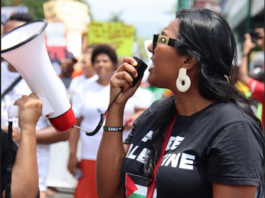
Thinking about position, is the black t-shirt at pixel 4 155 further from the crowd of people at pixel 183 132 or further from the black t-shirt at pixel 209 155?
the black t-shirt at pixel 209 155

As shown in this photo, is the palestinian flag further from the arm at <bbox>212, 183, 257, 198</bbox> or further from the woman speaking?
the arm at <bbox>212, 183, 257, 198</bbox>

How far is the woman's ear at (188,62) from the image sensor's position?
5.57 feet

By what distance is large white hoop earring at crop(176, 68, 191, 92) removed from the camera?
1.68 meters

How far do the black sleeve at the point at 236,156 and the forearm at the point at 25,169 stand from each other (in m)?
0.76

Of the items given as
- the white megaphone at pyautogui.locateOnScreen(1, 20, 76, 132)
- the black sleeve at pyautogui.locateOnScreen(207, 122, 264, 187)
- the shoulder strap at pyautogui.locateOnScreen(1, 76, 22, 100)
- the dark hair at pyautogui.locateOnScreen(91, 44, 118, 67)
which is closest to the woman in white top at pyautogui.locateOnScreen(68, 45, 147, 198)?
the dark hair at pyautogui.locateOnScreen(91, 44, 118, 67)

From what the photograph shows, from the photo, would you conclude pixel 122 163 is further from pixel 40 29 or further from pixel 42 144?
pixel 42 144

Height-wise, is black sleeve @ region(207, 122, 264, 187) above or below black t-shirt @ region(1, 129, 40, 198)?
above

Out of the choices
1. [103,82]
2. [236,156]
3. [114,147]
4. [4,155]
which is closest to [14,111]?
[4,155]

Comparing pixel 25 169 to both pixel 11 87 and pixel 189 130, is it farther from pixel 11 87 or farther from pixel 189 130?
pixel 11 87

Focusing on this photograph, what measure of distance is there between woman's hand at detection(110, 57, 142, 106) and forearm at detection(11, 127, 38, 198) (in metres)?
0.46

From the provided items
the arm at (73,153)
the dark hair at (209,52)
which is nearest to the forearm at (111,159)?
the dark hair at (209,52)

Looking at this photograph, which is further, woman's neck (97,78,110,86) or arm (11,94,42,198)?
woman's neck (97,78,110,86)

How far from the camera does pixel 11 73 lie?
3.17 metres

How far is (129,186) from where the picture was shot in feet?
5.75
